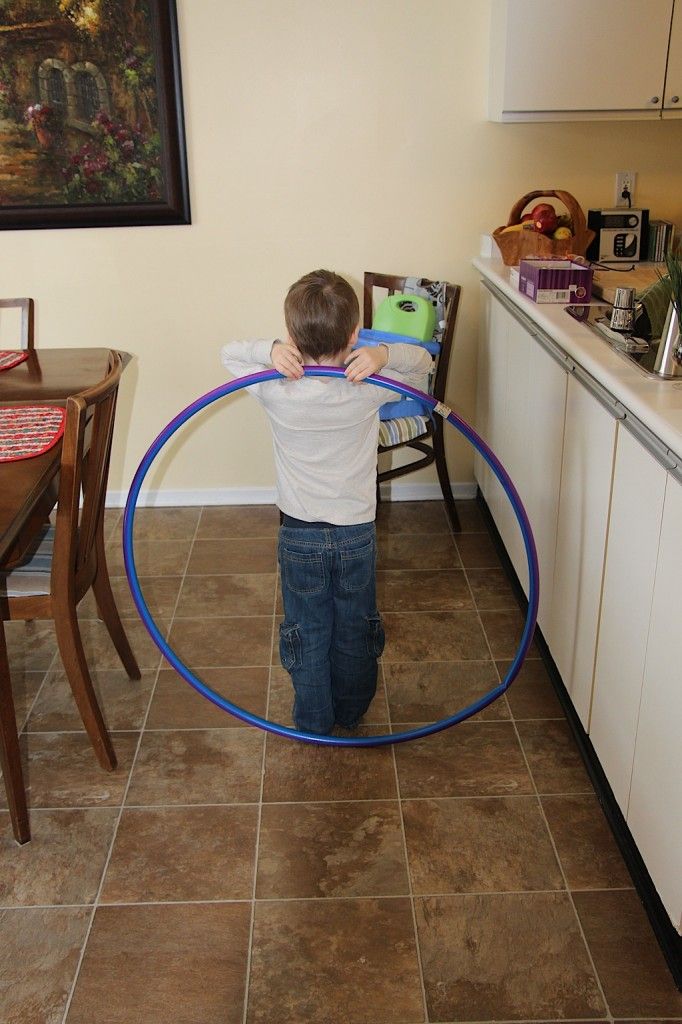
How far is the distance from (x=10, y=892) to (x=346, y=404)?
1.19 metres

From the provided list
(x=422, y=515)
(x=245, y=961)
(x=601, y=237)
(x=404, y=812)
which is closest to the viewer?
(x=245, y=961)

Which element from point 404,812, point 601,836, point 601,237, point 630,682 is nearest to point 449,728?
point 404,812

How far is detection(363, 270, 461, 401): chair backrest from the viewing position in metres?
3.31

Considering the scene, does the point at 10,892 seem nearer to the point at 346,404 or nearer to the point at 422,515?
the point at 346,404

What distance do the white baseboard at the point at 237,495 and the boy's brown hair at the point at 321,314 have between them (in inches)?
74.2

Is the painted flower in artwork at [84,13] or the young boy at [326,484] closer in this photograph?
the young boy at [326,484]

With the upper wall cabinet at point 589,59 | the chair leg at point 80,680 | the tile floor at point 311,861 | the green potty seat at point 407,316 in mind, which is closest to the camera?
the tile floor at point 311,861

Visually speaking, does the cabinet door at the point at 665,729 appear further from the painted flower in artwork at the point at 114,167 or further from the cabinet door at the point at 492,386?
the painted flower in artwork at the point at 114,167

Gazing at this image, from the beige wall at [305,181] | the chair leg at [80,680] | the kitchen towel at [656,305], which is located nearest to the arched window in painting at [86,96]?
the beige wall at [305,181]

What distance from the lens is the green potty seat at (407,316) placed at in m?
3.14

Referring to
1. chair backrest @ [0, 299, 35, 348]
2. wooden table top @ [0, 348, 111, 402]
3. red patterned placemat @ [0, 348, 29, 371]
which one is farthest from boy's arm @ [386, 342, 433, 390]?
chair backrest @ [0, 299, 35, 348]

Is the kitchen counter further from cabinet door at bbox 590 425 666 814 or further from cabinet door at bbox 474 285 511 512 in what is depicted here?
cabinet door at bbox 474 285 511 512

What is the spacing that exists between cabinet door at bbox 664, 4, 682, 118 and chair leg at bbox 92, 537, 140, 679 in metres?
2.19

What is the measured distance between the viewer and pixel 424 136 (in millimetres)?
3369
